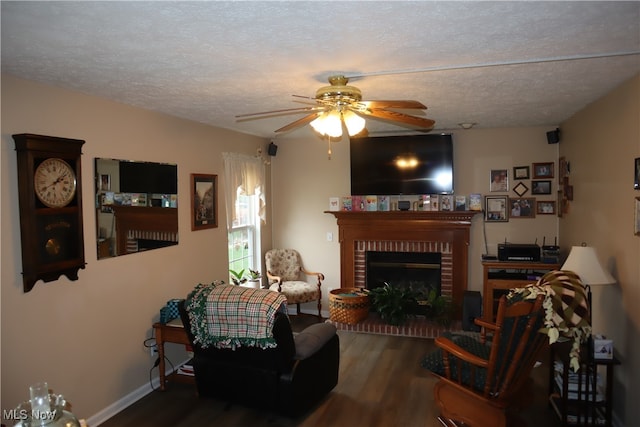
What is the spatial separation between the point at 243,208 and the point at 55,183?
2860 mm

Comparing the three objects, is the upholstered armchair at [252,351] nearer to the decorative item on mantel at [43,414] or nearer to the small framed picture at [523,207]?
the decorative item on mantel at [43,414]

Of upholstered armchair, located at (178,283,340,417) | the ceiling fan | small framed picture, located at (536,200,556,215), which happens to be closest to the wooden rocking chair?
upholstered armchair, located at (178,283,340,417)

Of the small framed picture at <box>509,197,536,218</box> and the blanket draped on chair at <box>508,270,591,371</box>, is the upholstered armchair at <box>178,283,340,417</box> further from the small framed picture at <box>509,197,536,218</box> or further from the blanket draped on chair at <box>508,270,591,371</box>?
the small framed picture at <box>509,197,536,218</box>

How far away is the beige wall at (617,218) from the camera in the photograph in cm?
289

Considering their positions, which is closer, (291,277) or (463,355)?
(463,355)

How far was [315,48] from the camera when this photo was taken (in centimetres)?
224

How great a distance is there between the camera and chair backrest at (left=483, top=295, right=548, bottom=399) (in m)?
2.62

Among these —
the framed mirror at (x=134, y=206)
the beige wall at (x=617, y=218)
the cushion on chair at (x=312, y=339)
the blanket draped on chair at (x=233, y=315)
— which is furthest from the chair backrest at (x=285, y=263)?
the beige wall at (x=617, y=218)

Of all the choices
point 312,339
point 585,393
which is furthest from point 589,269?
point 312,339

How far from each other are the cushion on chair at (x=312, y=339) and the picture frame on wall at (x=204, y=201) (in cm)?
174

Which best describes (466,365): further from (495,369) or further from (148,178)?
(148,178)

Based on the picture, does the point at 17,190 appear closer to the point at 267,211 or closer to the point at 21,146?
the point at 21,146

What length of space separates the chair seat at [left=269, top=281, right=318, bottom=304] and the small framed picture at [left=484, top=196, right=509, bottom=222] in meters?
2.37

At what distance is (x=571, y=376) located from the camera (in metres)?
3.20
